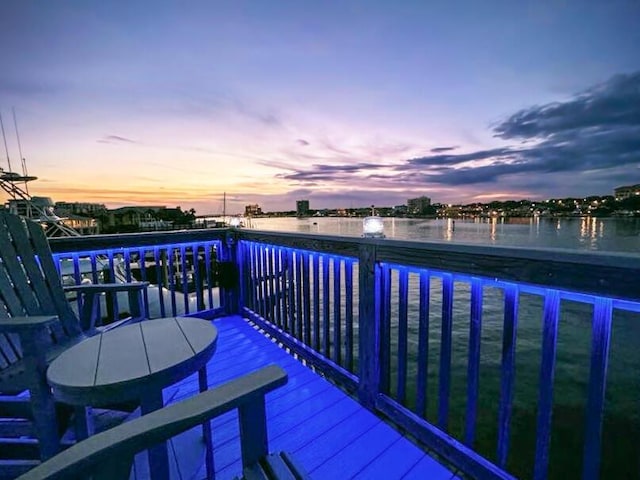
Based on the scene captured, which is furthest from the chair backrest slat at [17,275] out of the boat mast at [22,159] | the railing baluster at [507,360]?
the boat mast at [22,159]

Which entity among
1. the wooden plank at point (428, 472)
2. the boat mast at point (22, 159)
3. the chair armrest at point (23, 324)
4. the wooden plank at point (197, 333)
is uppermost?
the boat mast at point (22, 159)

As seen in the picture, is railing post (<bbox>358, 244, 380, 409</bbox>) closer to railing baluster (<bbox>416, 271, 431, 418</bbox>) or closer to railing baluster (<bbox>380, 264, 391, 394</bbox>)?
railing baluster (<bbox>380, 264, 391, 394</bbox>)

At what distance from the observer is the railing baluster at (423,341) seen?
1.71 meters

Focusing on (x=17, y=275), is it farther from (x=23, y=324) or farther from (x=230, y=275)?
(x=230, y=275)

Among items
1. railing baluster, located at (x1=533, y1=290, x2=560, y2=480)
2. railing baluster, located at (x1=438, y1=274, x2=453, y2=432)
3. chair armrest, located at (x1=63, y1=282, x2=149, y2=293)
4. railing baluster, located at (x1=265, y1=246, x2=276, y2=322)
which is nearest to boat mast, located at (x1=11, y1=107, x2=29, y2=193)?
chair armrest, located at (x1=63, y1=282, x2=149, y2=293)

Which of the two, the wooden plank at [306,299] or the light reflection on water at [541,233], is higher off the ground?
the wooden plank at [306,299]

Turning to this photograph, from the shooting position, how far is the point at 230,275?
12.6ft

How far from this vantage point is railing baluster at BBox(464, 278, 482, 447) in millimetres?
1476

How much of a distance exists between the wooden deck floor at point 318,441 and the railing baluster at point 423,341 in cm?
27

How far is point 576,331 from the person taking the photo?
38.8ft

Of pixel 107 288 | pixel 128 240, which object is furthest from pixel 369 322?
pixel 128 240

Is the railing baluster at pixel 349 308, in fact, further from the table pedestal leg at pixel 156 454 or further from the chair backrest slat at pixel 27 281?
the chair backrest slat at pixel 27 281

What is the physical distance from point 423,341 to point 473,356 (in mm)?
301

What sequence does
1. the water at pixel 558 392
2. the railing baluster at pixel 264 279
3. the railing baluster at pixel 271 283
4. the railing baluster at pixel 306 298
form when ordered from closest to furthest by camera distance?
1. the railing baluster at pixel 306 298
2. the railing baluster at pixel 271 283
3. the railing baluster at pixel 264 279
4. the water at pixel 558 392
